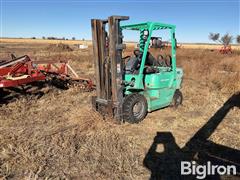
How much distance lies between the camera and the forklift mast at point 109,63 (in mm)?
5302

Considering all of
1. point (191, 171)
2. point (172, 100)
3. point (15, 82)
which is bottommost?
point (191, 171)

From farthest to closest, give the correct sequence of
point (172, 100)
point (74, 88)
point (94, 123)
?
point (74, 88) → point (172, 100) → point (94, 123)

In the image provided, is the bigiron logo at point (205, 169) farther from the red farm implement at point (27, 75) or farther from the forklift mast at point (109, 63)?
the red farm implement at point (27, 75)

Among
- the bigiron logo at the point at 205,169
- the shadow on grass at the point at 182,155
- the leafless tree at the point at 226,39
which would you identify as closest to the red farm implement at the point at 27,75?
the shadow on grass at the point at 182,155

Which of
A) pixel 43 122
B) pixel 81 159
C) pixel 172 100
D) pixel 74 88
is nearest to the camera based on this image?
pixel 81 159

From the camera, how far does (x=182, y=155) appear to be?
4.32 metres

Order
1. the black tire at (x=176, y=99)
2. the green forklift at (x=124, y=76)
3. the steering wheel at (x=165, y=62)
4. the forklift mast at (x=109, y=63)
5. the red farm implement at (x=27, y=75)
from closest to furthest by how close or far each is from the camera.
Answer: the forklift mast at (x=109, y=63) → the green forklift at (x=124, y=76) → the red farm implement at (x=27, y=75) → the black tire at (x=176, y=99) → the steering wheel at (x=165, y=62)

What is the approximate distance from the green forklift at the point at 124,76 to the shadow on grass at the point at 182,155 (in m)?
0.97

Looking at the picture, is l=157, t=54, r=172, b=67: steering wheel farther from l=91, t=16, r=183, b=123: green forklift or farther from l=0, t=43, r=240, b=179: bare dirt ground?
l=0, t=43, r=240, b=179: bare dirt ground

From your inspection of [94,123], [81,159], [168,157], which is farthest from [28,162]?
[168,157]

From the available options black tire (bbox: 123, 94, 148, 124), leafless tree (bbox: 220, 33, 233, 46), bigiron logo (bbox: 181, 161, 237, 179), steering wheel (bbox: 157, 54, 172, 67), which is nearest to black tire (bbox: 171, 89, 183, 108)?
steering wheel (bbox: 157, 54, 172, 67)

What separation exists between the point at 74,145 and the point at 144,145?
50.5 inches

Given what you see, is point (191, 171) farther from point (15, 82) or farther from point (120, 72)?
point (15, 82)

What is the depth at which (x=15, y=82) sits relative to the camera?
6066 mm
